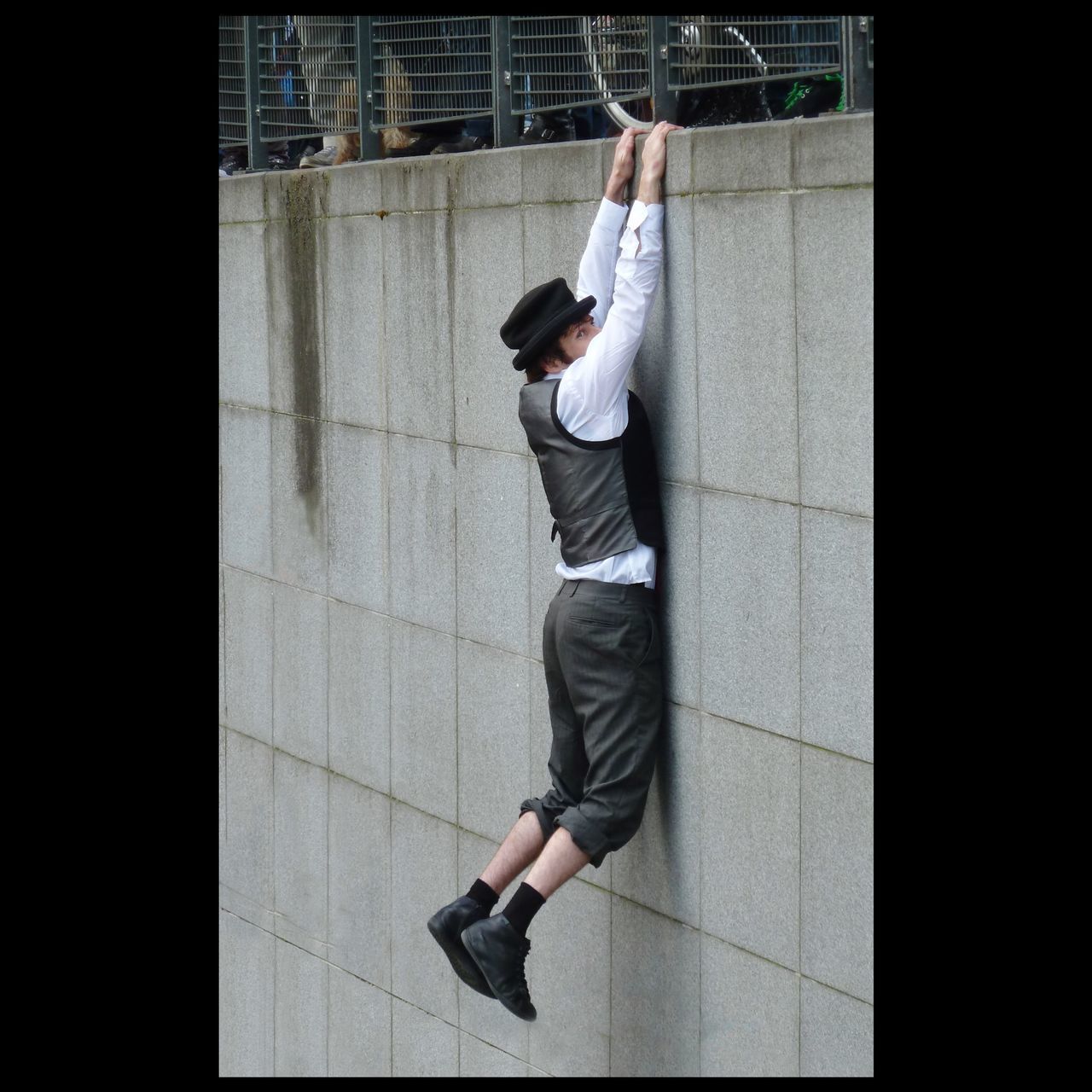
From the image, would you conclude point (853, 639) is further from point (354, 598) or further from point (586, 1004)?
point (354, 598)

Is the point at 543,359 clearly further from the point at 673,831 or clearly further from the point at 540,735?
the point at 673,831

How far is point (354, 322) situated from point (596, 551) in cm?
238

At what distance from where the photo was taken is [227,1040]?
9.35 meters

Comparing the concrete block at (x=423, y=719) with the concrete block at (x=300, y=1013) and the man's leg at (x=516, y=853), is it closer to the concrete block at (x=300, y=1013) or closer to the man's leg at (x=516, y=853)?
the man's leg at (x=516, y=853)

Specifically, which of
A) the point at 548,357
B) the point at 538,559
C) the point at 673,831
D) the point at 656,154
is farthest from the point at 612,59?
the point at 673,831

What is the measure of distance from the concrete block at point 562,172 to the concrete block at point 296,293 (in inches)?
70.4

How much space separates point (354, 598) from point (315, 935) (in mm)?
1712

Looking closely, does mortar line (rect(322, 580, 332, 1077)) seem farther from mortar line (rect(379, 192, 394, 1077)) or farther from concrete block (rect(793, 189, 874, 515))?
concrete block (rect(793, 189, 874, 515))

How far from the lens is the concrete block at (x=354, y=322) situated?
7.59 m

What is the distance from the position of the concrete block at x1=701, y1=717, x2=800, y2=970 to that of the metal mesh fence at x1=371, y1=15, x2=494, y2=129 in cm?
288

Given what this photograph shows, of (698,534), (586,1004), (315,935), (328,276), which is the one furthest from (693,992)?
(328,276)

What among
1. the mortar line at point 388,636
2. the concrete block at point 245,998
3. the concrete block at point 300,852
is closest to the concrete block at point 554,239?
the mortar line at point 388,636

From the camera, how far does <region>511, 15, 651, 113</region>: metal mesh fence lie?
20.7 feet

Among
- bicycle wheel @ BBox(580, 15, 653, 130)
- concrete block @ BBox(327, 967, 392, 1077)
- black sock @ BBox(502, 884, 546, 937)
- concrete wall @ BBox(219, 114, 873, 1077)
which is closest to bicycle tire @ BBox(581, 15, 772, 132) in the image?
bicycle wheel @ BBox(580, 15, 653, 130)
